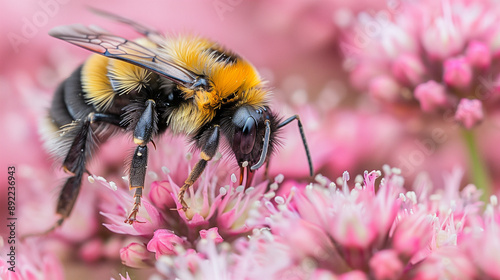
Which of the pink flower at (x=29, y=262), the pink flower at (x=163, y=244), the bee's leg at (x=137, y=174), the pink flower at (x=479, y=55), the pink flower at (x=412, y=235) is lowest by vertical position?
the pink flower at (x=29, y=262)

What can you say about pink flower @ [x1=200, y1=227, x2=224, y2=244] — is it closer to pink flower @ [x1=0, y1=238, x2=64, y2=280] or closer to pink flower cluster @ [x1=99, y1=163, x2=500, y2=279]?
pink flower cluster @ [x1=99, y1=163, x2=500, y2=279]

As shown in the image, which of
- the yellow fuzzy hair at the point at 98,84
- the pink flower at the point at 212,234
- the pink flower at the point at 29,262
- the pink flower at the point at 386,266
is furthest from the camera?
the yellow fuzzy hair at the point at 98,84

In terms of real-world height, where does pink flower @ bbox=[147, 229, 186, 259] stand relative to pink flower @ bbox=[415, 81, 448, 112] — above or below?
below

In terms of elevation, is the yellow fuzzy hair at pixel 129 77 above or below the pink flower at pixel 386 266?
above

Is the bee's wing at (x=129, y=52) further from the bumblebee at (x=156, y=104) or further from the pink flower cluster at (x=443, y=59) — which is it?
the pink flower cluster at (x=443, y=59)

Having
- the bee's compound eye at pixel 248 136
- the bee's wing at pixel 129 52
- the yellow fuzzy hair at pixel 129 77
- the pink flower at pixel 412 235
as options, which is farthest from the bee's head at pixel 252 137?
the pink flower at pixel 412 235

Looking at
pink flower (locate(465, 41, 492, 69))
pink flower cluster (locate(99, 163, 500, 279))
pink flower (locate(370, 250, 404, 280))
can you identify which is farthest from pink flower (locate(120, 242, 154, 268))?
pink flower (locate(465, 41, 492, 69))

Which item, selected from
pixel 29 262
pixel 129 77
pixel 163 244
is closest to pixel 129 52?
pixel 129 77

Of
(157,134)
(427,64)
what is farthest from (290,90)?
(157,134)
